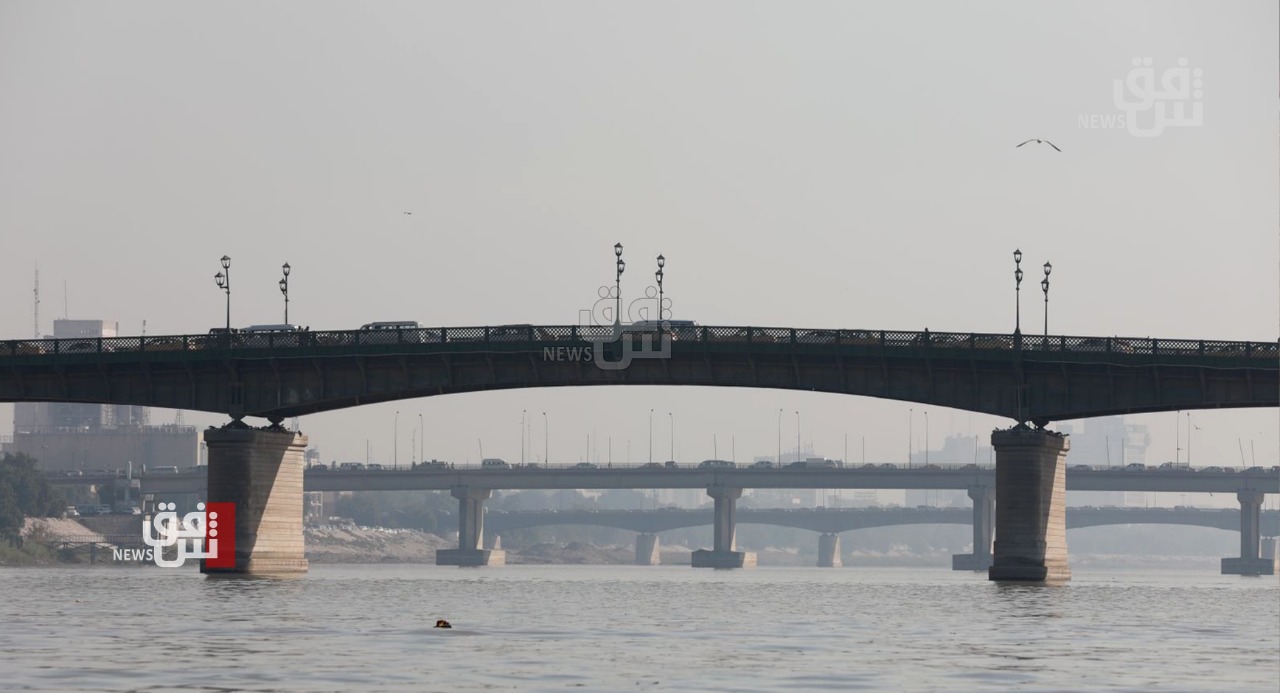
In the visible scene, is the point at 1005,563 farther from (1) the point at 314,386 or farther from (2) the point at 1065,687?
(2) the point at 1065,687

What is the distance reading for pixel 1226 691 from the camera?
46.2 meters

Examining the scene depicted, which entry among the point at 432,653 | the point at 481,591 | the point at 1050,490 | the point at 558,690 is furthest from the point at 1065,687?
the point at 1050,490

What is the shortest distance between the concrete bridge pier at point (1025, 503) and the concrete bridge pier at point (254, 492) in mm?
39617

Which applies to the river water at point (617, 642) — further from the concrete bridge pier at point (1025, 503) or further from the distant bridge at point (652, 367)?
the distant bridge at point (652, 367)

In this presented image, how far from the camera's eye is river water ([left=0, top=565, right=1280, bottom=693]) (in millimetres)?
48031

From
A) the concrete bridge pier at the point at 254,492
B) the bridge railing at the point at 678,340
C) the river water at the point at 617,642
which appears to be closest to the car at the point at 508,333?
the bridge railing at the point at 678,340

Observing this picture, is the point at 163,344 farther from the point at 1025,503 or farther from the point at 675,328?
the point at 1025,503

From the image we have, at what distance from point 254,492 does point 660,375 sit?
76.7ft

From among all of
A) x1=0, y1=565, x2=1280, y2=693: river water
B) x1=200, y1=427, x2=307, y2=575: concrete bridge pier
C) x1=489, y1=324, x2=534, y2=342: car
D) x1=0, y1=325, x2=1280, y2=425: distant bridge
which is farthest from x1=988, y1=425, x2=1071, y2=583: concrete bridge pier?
x1=200, y1=427, x2=307, y2=575: concrete bridge pier

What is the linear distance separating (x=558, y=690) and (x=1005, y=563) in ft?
240

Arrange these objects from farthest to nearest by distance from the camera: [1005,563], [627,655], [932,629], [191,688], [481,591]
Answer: [1005,563]
[481,591]
[932,629]
[627,655]
[191,688]

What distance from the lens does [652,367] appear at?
115062mm

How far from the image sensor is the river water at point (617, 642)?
1891 inches

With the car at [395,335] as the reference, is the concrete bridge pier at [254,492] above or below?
below
